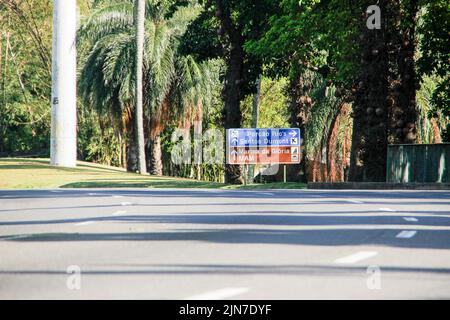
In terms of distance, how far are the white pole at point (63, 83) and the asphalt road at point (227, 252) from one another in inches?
1100

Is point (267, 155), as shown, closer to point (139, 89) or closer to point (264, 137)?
point (264, 137)

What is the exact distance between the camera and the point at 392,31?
4084 cm

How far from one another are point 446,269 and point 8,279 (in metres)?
4.05

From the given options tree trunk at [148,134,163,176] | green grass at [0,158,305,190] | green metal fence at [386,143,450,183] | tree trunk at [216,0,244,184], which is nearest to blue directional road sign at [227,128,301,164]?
green grass at [0,158,305,190]

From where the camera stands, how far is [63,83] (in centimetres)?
5131

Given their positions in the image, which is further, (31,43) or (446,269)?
(31,43)

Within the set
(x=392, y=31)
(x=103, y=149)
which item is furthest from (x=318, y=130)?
(x=103, y=149)

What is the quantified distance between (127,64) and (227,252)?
1713 inches

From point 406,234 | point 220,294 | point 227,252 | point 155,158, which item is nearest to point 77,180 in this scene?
point 155,158

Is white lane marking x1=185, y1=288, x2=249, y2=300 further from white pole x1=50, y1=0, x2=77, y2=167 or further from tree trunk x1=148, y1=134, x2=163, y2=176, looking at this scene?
tree trunk x1=148, y1=134, x2=163, y2=176

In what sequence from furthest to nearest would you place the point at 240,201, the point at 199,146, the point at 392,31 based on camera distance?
1. the point at 199,146
2. the point at 392,31
3. the point at 240,201

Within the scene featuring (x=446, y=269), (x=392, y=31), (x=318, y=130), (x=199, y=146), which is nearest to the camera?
(x=446, y=269)

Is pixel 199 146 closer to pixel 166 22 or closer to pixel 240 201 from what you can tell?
pixel 166 22

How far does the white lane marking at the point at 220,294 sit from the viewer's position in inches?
353
